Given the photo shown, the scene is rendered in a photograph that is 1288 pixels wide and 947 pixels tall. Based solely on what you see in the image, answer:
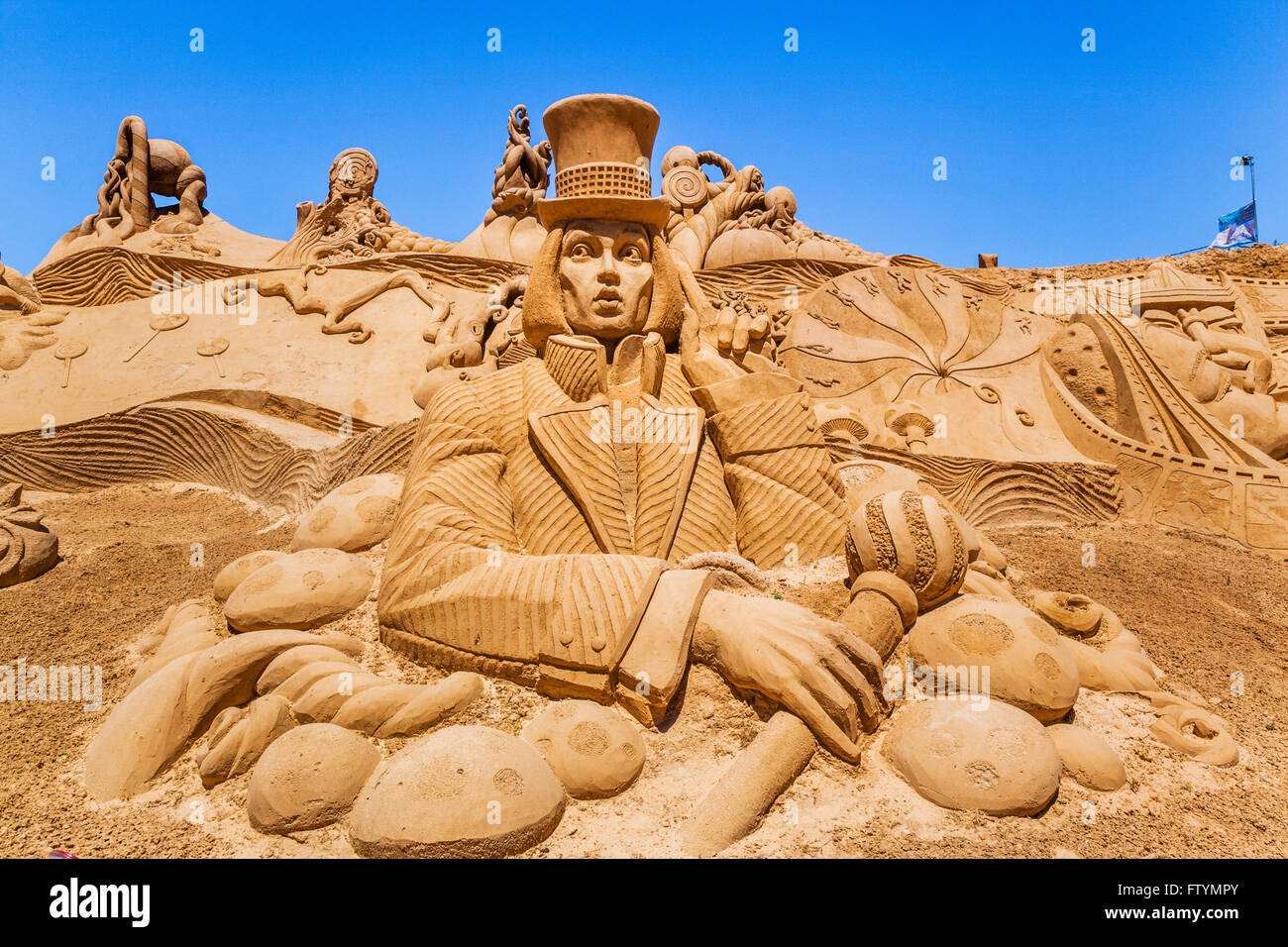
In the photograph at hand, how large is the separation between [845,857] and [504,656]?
126 centimetres

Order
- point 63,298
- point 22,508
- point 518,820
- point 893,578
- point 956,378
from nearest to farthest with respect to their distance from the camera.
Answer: point 518,820, point 893,578, point 22,508, point 956,378, point 63,298

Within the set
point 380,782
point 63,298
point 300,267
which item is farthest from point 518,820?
point 63,298

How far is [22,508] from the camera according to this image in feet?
17.6

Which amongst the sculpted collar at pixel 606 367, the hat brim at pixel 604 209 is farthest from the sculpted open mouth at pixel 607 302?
the hat brim at pixel 604 209

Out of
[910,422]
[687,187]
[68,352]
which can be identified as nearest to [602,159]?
[910,422]

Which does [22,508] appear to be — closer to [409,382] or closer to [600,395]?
[409,382]

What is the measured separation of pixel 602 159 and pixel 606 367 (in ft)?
3.52

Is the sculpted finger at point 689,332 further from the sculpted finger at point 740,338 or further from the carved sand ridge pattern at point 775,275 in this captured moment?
the carved sand ridge pattern at point 775,275

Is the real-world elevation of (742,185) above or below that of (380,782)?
above

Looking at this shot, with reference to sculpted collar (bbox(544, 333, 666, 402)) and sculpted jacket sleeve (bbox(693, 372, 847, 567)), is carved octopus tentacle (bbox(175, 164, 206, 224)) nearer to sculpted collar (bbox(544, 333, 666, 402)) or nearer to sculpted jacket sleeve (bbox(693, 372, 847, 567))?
sculpted collar (bbox(544, 333, 666, 402))

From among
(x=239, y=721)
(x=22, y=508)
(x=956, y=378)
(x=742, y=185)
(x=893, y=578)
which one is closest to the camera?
(x=239, y=721)

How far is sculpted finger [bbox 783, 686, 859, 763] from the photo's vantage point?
2459 mm

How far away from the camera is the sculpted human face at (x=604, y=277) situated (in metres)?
3.71

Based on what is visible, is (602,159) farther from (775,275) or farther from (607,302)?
(775,275)
